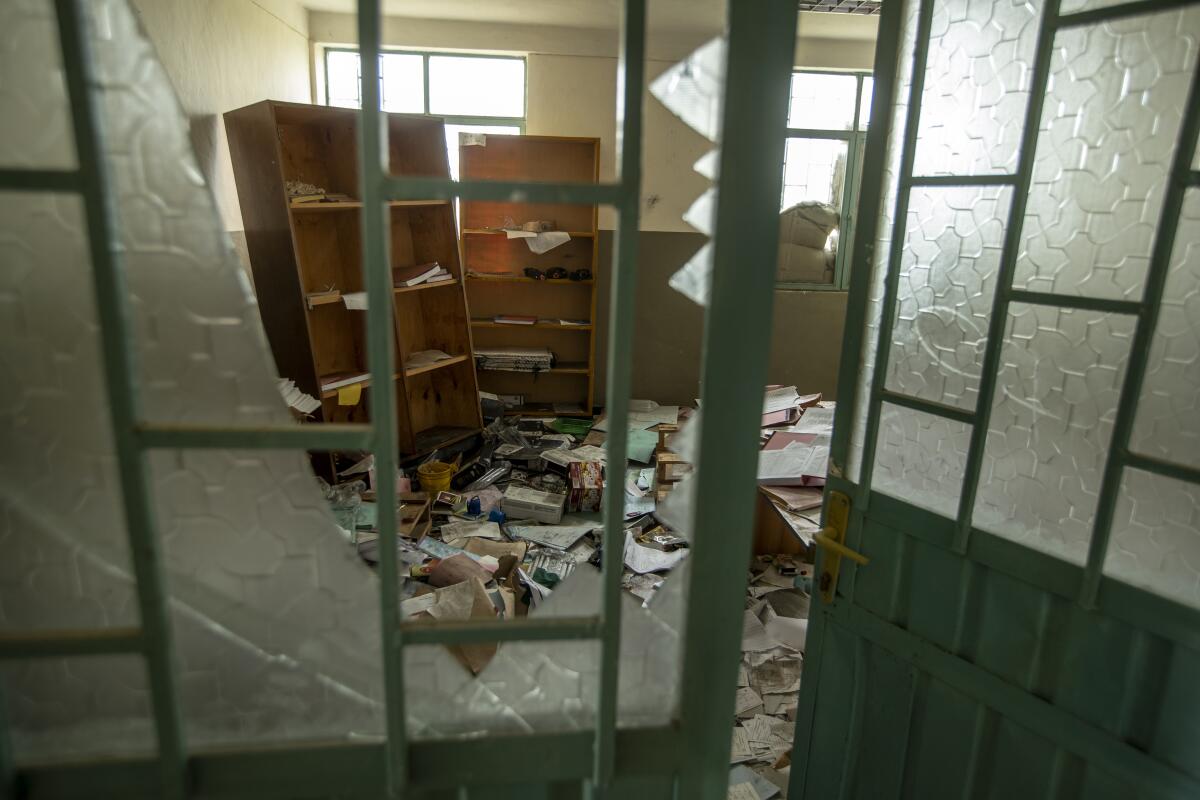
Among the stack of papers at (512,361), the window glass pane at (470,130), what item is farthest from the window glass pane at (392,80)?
the stack of papers at (512,361)

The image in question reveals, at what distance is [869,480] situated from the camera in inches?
55.9

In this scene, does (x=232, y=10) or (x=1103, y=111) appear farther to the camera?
(x=232, y=10)

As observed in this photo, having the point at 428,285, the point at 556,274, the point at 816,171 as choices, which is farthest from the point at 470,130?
the point at 816,171

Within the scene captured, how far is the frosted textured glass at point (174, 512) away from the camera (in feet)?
2.06

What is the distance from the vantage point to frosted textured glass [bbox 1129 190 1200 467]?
3.32ft

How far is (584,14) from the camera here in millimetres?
4676

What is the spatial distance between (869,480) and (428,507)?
8.78ft

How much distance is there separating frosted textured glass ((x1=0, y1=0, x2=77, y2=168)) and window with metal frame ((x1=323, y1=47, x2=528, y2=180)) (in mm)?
4744

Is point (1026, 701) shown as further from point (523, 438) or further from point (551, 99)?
point (551, 99)

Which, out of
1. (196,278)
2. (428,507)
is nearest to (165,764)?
(196,278)

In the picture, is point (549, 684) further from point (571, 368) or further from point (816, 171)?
point (816, 171)

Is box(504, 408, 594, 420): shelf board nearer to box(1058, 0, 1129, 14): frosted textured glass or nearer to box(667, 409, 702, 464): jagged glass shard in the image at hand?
box(1058, 0, 1129, 14): frosted textured glass

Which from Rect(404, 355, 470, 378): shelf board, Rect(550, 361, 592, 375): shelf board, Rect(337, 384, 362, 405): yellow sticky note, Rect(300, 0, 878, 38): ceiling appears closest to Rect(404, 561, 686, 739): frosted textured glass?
Rect(337, 384, 362, 405): yellow sticky note

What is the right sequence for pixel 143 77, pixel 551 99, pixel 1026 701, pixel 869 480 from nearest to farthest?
pixel 143 77
pixel 1026 701
pixel 869 480
pixel 551 99
